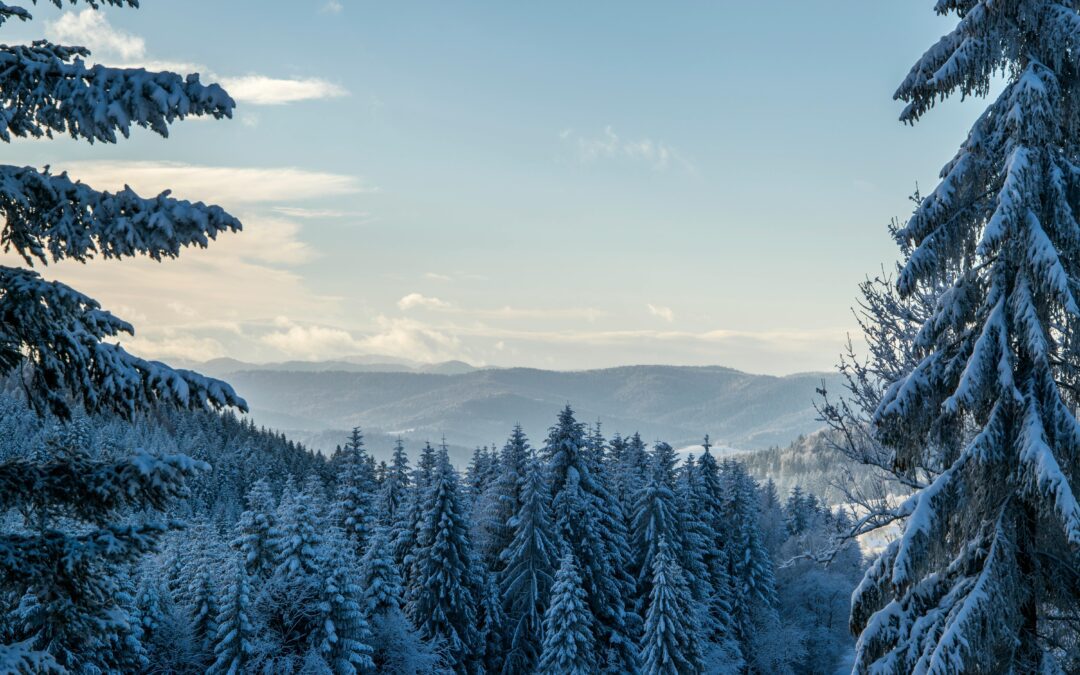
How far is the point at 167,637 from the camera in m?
32.3

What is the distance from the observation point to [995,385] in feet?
31.9

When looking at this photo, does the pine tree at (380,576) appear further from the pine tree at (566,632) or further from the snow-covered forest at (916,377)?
the snow-covered forest at (916,377)

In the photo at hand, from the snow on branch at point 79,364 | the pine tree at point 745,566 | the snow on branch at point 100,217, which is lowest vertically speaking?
the pine tree at point 745,566

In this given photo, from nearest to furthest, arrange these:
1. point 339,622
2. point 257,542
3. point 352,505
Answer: point 339,622
point 257,542
point 352,505

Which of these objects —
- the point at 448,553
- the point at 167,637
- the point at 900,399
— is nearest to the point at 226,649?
the point at 167,637

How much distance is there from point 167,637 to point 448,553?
1271 centimetres

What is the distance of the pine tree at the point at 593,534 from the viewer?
4197cm

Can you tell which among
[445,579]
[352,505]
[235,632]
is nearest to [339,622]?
[235,632]

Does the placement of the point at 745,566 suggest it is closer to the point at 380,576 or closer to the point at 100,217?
the point at 380,576

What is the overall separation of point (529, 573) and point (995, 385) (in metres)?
34.0

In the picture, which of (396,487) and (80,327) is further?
(396,487)

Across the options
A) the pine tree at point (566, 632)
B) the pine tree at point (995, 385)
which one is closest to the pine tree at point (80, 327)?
the pine tree at point (995, 385)

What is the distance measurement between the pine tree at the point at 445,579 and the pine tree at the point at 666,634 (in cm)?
859

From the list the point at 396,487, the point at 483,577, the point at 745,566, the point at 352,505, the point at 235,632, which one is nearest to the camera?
the point at 235,632
